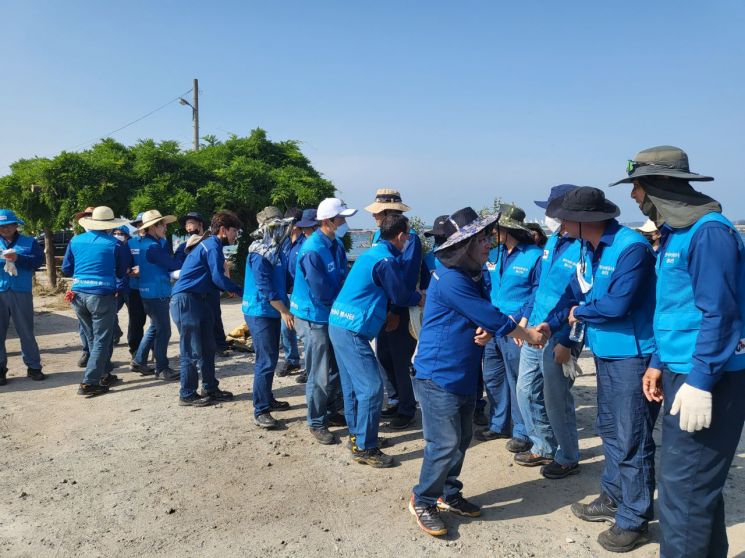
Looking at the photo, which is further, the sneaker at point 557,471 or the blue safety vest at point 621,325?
the sneaker at point 557,471

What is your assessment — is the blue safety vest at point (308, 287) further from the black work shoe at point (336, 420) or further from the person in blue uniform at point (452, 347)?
the person in blue uniform at point (452, 347)

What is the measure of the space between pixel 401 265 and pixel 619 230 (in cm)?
170

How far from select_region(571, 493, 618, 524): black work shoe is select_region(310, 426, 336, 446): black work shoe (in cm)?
221

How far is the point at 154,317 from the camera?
7.03m

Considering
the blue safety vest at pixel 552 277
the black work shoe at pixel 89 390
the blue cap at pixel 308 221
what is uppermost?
the blue cap at pixel 308 221

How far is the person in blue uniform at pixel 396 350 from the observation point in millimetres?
Answer: 5457

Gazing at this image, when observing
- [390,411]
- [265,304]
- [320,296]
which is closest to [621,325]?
[320,296]

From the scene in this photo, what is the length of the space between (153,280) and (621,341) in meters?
5.79

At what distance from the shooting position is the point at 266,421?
534 centimetres

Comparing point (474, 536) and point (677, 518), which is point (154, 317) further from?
point (677, 518)

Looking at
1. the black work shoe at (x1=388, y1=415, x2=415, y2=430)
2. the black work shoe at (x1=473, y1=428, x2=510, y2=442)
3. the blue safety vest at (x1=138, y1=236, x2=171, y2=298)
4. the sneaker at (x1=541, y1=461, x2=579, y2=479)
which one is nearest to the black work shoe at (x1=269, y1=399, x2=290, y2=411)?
the black work shoe at (x1=388, y1=415, x2=415, y2=430)

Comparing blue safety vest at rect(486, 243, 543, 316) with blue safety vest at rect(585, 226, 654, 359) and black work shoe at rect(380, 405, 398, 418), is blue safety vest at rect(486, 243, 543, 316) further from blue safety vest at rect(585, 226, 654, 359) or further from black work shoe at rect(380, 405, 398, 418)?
black work shoe at rect(380, 405, 398, 418)

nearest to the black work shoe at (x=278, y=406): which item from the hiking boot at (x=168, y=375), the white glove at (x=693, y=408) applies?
the hiking boot at (x=168, y=375)

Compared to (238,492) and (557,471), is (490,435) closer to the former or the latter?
(557,471)
